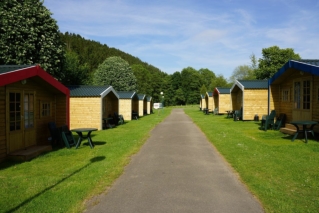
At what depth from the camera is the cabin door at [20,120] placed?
360 inches

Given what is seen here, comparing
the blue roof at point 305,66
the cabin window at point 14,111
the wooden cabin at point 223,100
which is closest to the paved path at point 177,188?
the cabin window at point 14,111

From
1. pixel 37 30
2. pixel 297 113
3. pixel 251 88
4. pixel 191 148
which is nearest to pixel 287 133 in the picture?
pixel 297 113

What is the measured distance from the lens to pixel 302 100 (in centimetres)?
1409

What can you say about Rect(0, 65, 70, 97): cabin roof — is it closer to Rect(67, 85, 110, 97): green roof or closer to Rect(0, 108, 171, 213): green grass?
Rect(0, 108, 171, 213): green grass

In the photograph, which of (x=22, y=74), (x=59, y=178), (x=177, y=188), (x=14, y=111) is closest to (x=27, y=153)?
(x=14, y=111)

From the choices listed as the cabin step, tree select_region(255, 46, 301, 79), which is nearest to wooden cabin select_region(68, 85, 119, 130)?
the cabin step

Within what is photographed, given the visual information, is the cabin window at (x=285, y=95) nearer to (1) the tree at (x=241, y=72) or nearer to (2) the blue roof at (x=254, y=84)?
(2) the blue roof at (x=254, y=84)

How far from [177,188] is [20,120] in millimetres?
6917

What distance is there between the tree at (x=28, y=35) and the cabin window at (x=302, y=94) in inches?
677

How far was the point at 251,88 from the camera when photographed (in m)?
22.6

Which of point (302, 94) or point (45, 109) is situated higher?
point (302, 94)

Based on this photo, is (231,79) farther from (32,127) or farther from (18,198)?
(18,198)

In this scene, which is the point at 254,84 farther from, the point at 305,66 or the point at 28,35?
the point at 28,35

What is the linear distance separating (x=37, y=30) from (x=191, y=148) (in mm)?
16248
